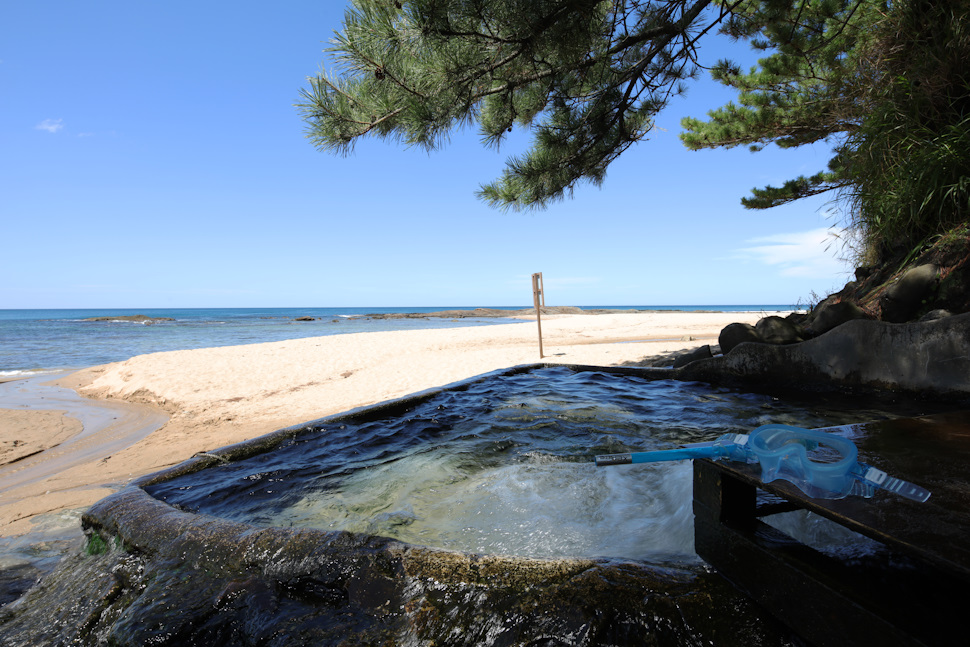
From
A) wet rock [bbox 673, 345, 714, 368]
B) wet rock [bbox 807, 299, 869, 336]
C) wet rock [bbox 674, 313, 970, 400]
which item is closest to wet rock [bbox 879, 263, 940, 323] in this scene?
wet rock [bbox 807, 299, 869, 336]

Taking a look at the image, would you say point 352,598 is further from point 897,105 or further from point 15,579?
point 897,105

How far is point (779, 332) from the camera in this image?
5137 mm

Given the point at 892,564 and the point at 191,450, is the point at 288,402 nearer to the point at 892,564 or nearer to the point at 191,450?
the point at 191,450

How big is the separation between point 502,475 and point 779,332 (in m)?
4.14

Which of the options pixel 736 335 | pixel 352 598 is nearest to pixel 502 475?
pixel 352 598

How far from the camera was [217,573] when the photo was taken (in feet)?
5.11

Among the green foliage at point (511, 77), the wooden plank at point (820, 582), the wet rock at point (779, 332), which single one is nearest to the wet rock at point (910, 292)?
the wet rock at point (779, 332)

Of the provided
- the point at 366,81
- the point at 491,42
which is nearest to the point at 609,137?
the point at 491,42

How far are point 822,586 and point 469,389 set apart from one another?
4.00m

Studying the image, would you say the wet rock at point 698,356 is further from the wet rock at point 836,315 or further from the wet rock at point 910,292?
the wet rock at point 910,292

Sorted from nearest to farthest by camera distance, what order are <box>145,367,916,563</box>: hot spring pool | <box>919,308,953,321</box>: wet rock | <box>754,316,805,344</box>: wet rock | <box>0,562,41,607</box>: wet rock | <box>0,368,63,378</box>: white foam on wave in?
<box>0,562,41,607</box>: wet rock → <box>145,367,916,563</box>: hot spring pool → <box>919,308,953,321</box>: wet rock → <box>754,316,805,344</box>: wet rock → <box>0,368,63,378</box>: white foam on wave

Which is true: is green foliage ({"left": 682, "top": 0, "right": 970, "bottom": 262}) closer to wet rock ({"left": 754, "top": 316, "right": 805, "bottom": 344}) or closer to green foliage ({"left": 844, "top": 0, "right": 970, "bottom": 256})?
green foliage ({"left": 844, "top": 0, "right": 970, "bottom": 256})

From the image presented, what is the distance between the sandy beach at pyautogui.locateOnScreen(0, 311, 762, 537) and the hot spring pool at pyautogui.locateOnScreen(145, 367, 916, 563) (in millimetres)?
2024

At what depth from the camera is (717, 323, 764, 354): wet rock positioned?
222 inches
